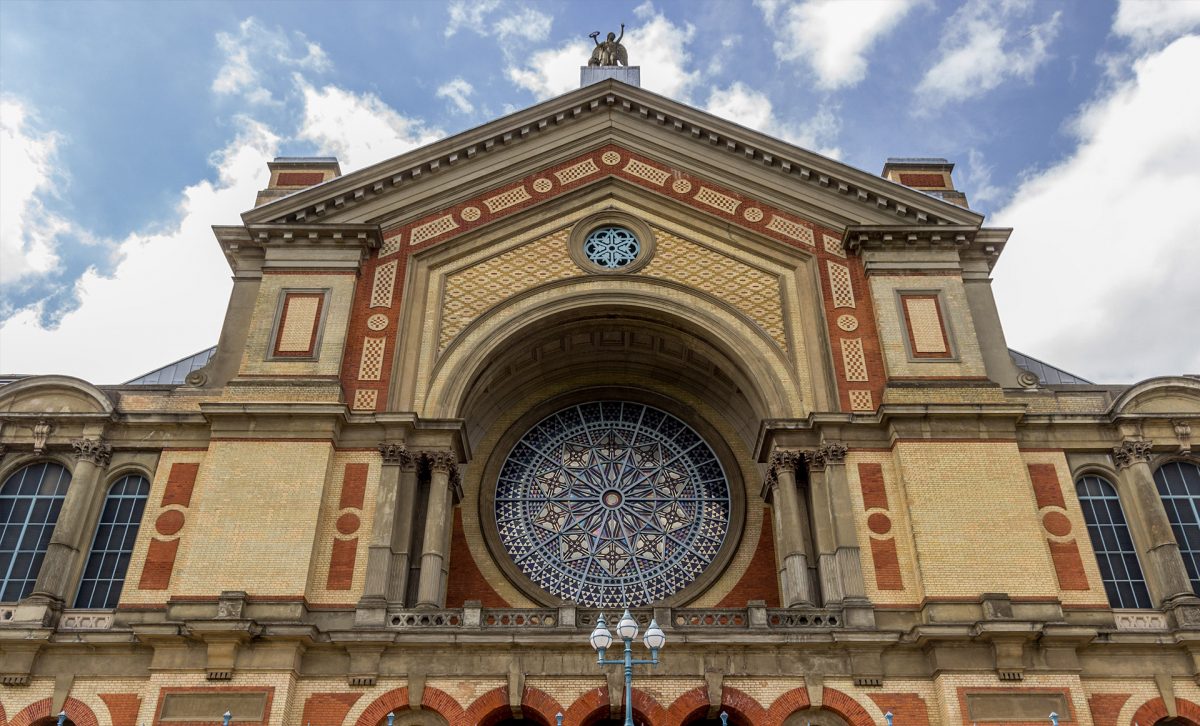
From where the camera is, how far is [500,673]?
20.2 metres

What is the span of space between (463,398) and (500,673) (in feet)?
22.7

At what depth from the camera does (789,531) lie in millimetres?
22812

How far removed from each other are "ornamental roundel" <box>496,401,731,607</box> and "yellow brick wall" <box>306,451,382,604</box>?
4204mm

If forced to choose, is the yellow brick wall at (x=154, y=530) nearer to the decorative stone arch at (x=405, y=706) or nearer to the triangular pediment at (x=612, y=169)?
the decorative stone arch at (x=405, y=706)

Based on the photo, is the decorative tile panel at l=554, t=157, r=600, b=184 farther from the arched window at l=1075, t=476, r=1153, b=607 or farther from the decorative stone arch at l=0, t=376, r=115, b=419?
the arched window at l=1075, t=476, r=1153, b=607

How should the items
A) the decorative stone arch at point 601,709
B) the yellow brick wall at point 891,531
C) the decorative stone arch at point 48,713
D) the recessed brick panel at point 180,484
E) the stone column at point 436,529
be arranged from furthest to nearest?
the recessed brick panel at point 180,484 → the stone column at point 436,529 → the yellow brick wall at point 891,531 → the decorative stone arch at point 48,713 → the decorative stone arch at point 601,709

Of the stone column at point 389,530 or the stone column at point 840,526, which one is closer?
the stone column at point 389,530

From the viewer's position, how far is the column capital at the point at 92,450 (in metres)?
23.0

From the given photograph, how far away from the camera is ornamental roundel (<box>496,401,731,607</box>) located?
81.2 feet

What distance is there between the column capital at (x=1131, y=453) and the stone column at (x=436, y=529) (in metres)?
15.3

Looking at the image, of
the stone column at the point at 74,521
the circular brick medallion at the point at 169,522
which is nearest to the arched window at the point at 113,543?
the stone column at the point at 74,521

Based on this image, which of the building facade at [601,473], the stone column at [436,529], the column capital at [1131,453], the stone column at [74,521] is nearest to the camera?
the building facade at [601,473]

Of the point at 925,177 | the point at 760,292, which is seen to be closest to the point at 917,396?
the point at 760,292

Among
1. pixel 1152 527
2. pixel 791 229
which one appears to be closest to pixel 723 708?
pixel 1152 527
